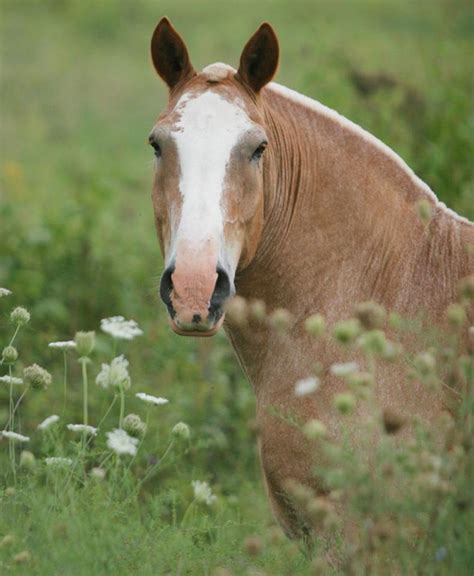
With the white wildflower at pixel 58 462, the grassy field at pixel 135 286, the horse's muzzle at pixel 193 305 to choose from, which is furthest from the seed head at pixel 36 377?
the horse's muzzle at pixel 193 305

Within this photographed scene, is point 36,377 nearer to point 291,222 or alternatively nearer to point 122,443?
point 122,443

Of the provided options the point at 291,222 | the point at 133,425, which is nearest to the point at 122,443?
the point at 133,425

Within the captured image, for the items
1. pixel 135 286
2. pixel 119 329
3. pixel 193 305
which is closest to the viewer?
pixel 193 305

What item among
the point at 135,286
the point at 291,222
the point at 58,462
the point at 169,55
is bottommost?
the point at 135,286

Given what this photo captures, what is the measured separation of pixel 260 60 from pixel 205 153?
1.87 feet

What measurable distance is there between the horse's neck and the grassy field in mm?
660

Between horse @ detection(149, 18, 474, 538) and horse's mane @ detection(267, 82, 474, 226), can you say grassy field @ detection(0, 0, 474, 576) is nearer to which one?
horse @ detection(149, 18, 474, 538)

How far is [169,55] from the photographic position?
455 centimetres

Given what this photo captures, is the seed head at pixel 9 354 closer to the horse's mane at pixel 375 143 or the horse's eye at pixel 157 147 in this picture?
the horse's eye at pixel 157 147

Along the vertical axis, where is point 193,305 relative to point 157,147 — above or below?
below

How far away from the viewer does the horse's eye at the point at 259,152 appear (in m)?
4.25

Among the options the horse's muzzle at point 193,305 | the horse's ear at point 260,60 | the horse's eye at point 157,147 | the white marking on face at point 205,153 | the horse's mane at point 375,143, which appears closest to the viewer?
the horse's muzzle at point 193,305

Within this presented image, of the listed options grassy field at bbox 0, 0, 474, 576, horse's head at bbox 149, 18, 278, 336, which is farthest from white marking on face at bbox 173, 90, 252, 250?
grassy field at bbox 0, 0, 474, 576

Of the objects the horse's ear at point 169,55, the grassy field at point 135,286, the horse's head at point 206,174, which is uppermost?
the horse's ear at point 169,55
